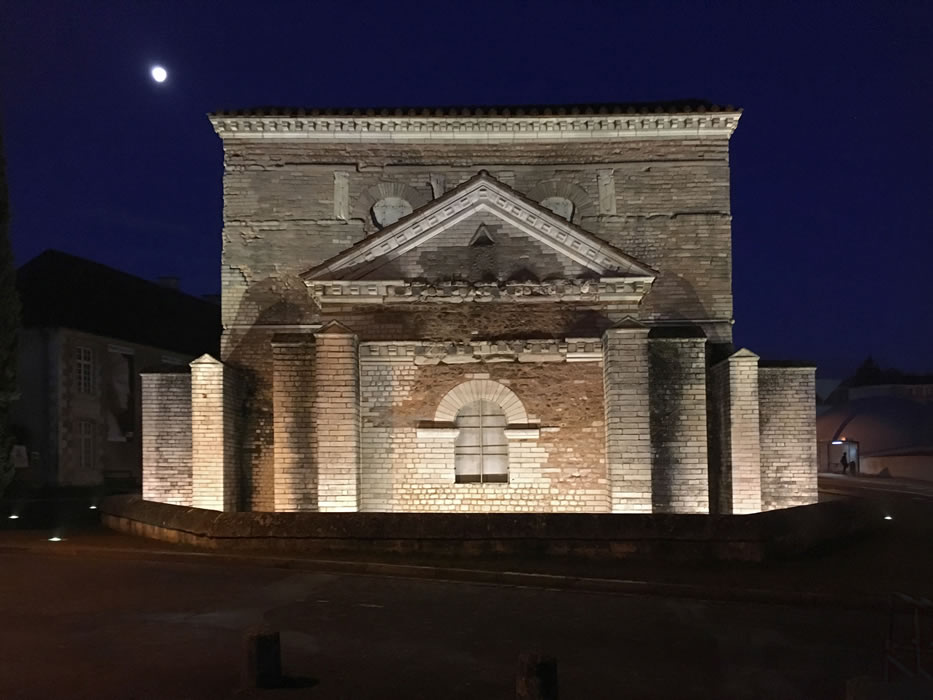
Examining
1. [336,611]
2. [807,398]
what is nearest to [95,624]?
[336,611]

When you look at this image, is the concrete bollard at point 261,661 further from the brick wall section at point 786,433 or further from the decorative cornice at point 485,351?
the brick wall section at point 786,433

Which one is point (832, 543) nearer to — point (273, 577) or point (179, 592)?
point (273, 577)

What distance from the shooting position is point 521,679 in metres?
5.16

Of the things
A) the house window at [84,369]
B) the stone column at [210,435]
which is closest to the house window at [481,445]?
the stone column at [210,435]

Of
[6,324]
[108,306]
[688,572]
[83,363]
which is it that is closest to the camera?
[688,572]

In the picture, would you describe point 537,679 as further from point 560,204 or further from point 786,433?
point 560,204

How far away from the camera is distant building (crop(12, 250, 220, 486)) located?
94.6ft

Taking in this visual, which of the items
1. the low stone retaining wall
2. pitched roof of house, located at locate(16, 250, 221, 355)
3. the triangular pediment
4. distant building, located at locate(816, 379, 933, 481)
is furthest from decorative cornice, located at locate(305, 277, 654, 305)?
distant building, located at locate(816, 379, 933, 481)

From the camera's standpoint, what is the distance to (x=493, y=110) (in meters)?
19.8

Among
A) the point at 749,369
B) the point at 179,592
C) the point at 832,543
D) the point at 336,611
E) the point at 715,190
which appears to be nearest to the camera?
the point at 336,611

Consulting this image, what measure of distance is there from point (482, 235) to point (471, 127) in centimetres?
520

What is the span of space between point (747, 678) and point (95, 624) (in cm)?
604

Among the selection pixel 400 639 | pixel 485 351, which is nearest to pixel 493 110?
pixel 485 351

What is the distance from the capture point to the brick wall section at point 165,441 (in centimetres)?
1822
